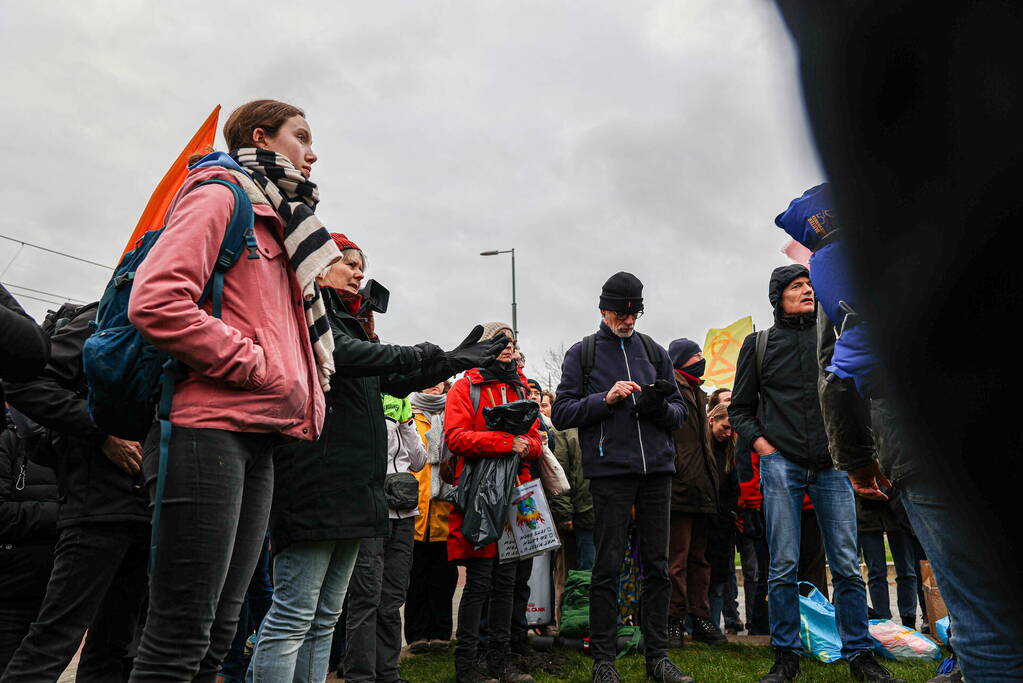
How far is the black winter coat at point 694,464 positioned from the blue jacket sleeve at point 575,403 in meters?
1.64

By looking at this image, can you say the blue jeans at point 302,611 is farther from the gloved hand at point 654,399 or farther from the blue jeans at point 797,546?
the blue jeans at point 797,546

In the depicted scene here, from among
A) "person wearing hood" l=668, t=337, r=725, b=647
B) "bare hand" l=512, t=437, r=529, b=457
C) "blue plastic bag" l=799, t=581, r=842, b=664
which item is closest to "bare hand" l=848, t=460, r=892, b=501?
"blue plastic bag" l=799, t=581, r=842, b=664

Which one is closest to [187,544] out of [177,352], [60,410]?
[177,352]

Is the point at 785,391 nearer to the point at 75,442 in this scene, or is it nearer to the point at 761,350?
the point at 761,350

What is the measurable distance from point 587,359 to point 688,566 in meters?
2.72

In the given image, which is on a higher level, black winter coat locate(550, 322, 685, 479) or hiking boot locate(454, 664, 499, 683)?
black winter coat locate(550, 322, 685, 479)

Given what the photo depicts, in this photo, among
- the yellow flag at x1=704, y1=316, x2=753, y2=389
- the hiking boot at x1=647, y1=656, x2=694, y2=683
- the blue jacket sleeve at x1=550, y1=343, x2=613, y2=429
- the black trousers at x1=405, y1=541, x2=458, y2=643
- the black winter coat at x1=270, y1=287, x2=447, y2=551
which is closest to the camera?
the black winter coat at x1=270, y1=287, x2=447, y2=551

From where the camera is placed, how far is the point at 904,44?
46cm

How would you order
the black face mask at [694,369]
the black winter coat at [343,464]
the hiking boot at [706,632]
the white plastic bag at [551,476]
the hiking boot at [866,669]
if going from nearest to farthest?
the black winter coat at [343,464]
the hiking boot at [866,669]
the white plastic bag at [551,476]
the hiking boot at [706,632]
the black face mask at [694,369]

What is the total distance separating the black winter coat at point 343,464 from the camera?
3055 mm

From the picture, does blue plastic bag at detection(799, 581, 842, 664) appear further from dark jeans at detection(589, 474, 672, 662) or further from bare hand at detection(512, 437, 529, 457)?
bare hand at detection(512, 437, 529, 457)

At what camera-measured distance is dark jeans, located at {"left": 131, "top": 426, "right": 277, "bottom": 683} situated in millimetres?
2129

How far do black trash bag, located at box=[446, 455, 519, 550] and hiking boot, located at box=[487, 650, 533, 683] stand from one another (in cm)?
75

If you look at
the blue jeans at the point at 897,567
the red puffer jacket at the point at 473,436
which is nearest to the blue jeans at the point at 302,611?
→ the red puffer jacket at the point at 473,436
